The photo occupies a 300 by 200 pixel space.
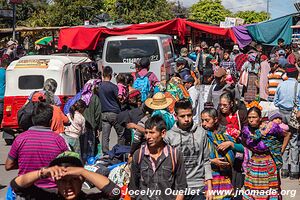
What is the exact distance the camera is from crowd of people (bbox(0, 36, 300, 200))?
4.39 metres

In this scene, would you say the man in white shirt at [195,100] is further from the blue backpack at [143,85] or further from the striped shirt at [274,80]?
the striped shirt at [274,80]

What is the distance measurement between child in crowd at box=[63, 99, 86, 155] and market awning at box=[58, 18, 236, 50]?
12.4 metres

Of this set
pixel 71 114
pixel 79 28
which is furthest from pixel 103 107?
pixel 79 28

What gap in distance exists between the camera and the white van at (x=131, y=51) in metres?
17.0

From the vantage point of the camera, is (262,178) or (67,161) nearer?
(67,161)

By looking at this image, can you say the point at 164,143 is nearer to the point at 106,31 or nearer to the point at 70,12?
the point at 106,31

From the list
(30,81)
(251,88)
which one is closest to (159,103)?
(30,81)

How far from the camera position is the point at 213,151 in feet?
20.8

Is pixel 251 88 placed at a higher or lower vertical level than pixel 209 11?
higher

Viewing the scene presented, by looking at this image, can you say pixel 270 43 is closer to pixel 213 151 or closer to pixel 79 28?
pixel 79 28

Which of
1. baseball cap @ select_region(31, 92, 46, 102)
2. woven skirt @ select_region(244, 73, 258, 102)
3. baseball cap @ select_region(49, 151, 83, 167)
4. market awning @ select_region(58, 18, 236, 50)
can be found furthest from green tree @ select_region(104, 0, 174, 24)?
baseball cap @ select_region(49, 151, 83, 167)

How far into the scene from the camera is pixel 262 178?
6.75 m

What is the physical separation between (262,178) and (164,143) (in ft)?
6.22

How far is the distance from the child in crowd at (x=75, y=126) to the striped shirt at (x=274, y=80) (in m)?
4.72
